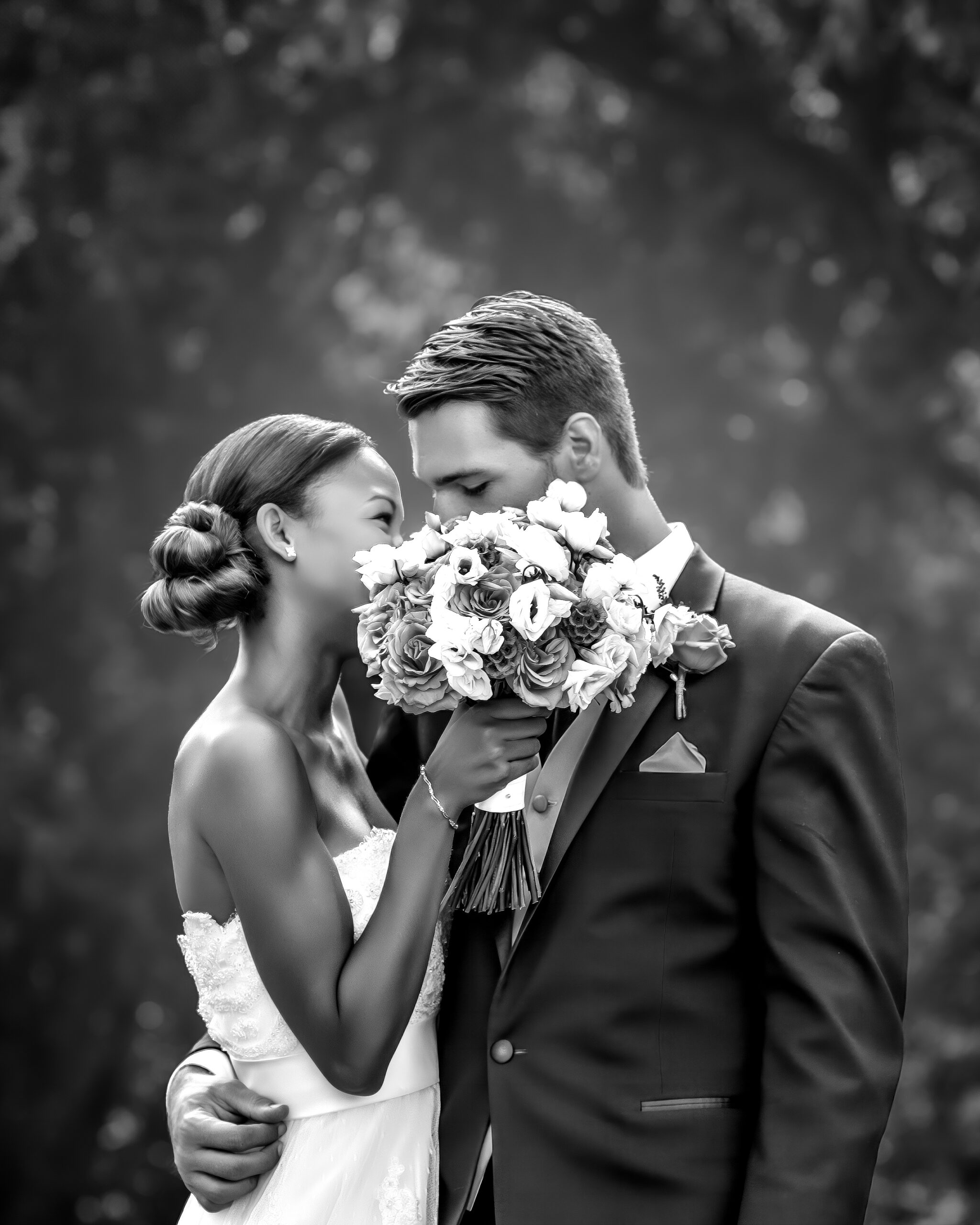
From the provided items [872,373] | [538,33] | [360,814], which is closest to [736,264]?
[872,373]

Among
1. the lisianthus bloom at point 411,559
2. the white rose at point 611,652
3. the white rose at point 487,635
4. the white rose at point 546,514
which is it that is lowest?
the white rose at point 611,652

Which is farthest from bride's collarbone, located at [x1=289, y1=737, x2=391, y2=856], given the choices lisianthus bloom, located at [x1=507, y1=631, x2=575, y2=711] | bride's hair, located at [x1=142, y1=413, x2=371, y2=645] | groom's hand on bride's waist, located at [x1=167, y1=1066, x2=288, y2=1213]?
lisianthus bloom, located at [x1=507, y1=631, x2=575, y2=711]

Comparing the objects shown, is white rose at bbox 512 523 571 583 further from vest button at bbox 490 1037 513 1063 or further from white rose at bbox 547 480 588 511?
vest button at bbox 490 1037 513 1063

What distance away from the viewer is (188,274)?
9547 millimetres

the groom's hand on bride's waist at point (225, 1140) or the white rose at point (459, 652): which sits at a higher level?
the white rose at point (459, 652)

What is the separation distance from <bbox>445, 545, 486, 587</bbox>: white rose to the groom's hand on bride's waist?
1.39 m

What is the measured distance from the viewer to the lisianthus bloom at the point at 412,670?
2.63 metres

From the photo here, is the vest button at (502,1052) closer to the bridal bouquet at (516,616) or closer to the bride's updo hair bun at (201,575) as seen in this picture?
the bridal bouquet at (516,616)

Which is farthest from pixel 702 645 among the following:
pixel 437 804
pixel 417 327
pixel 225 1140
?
pixel 417 327

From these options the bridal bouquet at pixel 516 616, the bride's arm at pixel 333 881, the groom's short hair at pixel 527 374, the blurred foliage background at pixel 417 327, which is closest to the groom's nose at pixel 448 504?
the groom's short hair at pixel 527 374

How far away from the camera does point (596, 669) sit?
2588 millimetres

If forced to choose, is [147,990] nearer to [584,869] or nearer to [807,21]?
[584,869]

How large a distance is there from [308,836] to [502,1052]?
0.63 m

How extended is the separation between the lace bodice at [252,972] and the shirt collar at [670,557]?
0.94 m
